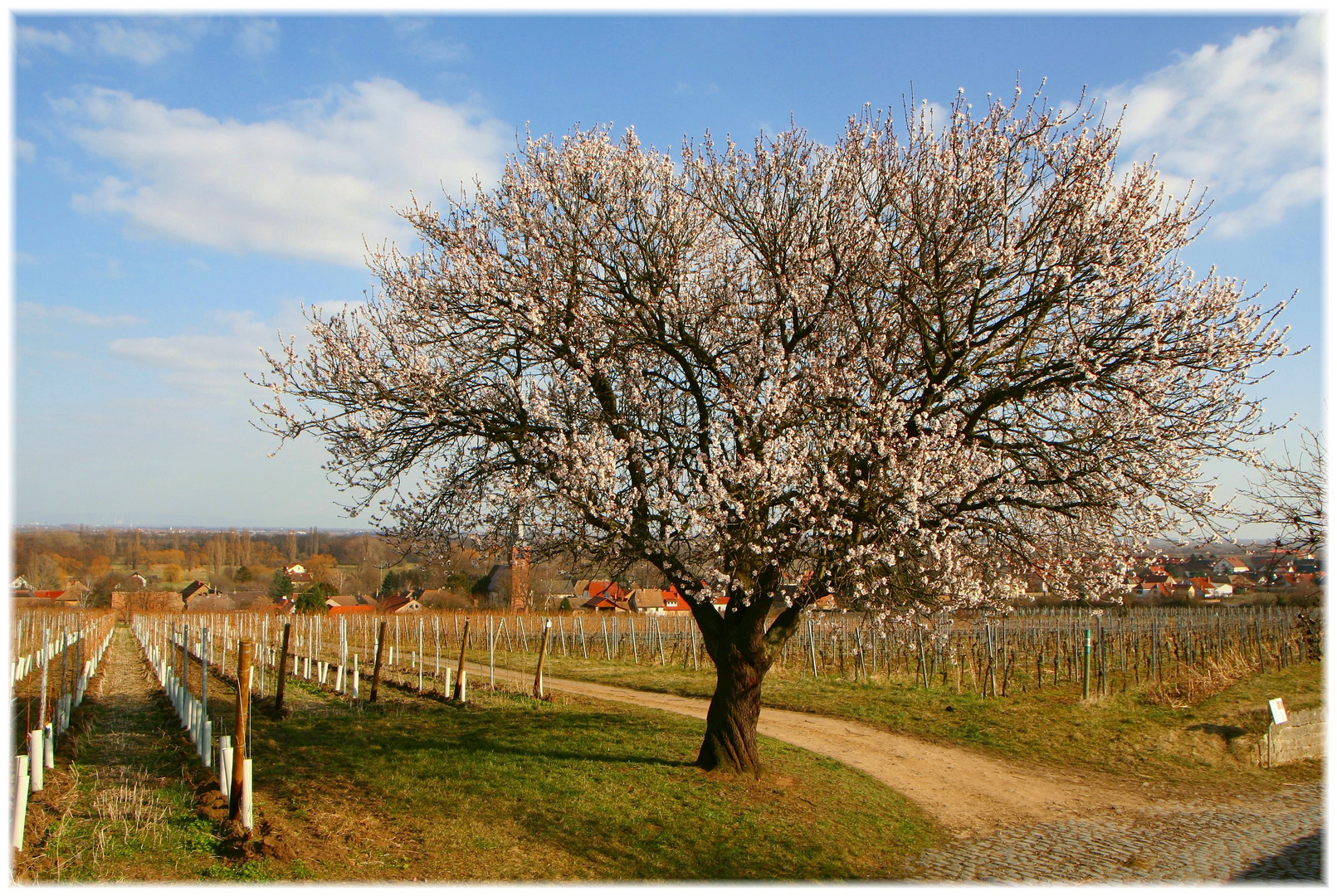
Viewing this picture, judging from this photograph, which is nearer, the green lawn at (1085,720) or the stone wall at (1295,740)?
the green lawn at (1085,720)

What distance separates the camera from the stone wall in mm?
13258

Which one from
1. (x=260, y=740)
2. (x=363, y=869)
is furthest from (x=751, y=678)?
(x=260, y=740)

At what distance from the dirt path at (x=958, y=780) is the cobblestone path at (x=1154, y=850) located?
430 millimetres

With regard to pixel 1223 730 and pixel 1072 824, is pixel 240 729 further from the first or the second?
pixel 1223 730

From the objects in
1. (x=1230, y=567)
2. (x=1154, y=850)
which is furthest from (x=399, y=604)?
(x=1154, y=850)

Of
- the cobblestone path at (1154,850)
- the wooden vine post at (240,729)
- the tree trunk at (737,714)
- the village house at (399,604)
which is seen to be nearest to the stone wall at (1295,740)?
the cobblestone path at (1154,850)

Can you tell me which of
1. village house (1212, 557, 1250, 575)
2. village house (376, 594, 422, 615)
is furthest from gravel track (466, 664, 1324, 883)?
village house (376, 594, 422, 615)

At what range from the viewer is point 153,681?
21.2 m

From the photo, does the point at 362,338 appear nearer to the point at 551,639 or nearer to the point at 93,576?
the point at 551,639

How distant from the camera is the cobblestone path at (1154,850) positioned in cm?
793

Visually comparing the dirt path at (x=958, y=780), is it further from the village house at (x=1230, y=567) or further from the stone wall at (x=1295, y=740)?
the stone wall at (x=1295, y=740)

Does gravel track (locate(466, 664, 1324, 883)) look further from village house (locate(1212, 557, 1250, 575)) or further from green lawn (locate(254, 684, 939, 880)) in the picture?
village house (locate(1212, 557, 1250, 575))

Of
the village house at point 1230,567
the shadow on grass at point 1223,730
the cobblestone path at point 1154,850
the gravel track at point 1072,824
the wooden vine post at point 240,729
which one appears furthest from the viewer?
the shadow on grass at point 1223,730

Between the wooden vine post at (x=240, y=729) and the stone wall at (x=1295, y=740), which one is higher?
the wooden vine post at (x=240, y=729)
